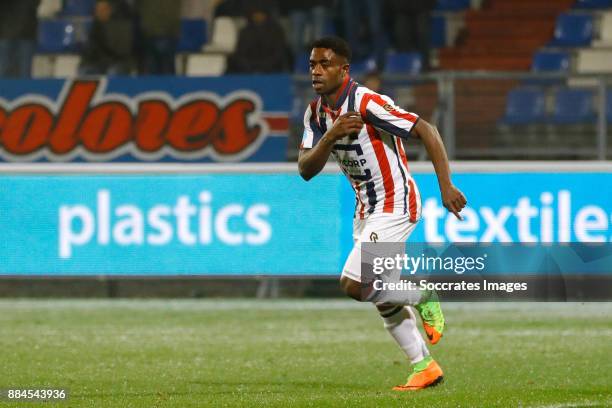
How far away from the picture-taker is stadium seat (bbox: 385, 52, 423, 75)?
19.5m

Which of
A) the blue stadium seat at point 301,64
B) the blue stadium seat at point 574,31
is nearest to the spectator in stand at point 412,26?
the blue stadium seat at point 301,64

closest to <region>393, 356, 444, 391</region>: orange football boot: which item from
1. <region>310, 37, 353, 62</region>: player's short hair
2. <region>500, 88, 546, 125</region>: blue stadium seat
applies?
<region>310, 37, 353, 62</region>: player's short hair

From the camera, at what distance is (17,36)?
20.3 metres

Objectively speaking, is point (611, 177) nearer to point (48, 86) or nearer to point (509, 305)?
point (509, 305)

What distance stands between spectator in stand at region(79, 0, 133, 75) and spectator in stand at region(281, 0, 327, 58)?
241cm

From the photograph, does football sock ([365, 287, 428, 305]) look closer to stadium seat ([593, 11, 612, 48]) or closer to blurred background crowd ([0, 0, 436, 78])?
blurred background crowd ([0, 0, 436, 78])

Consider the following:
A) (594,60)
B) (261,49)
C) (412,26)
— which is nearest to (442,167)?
(261,49)

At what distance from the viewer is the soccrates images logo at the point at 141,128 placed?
15.7 metres

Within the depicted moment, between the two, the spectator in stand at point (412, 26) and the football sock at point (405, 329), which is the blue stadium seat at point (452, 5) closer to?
the spectator in stand at point (412, 26)

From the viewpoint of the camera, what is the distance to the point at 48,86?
52.2 ft

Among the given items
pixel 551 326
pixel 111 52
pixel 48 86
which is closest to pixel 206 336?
pixel 551 326

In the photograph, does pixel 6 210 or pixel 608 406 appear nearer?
pixel 608 406

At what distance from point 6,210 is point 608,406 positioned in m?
6.71

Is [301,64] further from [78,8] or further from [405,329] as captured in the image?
[405,329]
